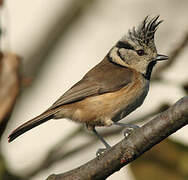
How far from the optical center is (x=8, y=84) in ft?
10.3

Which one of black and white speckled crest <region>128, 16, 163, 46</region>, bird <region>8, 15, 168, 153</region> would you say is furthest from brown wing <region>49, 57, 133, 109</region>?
black and white speckled crest <region>128, 16, 163, 46</region>

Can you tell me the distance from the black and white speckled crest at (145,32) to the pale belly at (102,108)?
44cm

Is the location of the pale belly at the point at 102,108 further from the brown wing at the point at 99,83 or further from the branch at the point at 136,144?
the branch at the point at 136,144

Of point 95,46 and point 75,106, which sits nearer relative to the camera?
point 75,106

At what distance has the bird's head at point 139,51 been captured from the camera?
3.79 m

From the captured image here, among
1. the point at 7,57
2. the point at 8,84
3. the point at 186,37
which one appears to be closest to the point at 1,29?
the point at 7,57

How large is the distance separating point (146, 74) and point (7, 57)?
110cm

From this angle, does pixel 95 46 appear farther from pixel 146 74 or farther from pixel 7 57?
pixel 7 57

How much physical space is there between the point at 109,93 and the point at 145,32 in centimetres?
51

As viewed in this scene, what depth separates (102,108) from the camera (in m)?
3.58

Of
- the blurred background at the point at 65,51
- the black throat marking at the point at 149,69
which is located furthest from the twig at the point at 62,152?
the black throat marking at the point at 149,69

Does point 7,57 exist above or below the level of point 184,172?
above

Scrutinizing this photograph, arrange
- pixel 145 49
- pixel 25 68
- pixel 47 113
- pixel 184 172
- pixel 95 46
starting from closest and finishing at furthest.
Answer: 1. pixel 184 172
2. pixel 47 113
3. pixel 145 49
4. pixel 25 68
5. pixel 95 46

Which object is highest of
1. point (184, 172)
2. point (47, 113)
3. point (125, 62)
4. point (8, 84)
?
point (8, 84)
